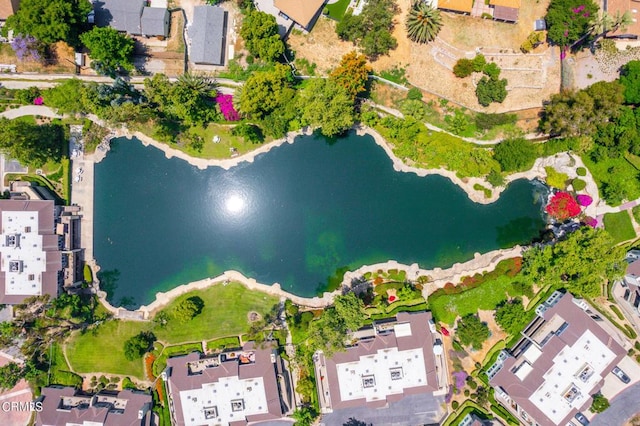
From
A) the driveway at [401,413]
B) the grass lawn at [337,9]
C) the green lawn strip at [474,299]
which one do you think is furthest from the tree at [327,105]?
the driveway at [401,413]

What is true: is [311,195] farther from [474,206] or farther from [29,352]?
[29,352]

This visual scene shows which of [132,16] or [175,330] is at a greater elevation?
[132,16]

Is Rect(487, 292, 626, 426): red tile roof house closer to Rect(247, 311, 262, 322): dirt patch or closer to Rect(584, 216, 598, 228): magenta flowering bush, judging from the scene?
Rect(584, 216, 598, 228): magenta flowering bush

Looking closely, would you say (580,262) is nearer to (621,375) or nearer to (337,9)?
(621,375)

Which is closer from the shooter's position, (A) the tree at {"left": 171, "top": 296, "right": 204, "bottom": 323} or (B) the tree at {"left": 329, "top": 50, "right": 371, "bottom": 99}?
(B) the tree at {"left": 329, "top": 50, "right": 371, "bottom": 99}

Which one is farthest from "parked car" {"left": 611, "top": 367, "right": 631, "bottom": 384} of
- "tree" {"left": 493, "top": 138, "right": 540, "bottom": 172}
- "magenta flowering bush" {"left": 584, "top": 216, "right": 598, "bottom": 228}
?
"tree" {"left": 493, "top": 138, "right": 540, "bottom": 172}

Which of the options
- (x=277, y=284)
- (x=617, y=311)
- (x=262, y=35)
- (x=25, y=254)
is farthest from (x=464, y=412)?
(x=25, y=254)

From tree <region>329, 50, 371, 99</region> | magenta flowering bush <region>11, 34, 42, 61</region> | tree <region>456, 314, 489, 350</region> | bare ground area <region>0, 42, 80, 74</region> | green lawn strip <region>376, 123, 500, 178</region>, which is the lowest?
tree <region>456, 314, 489, 350</region>
